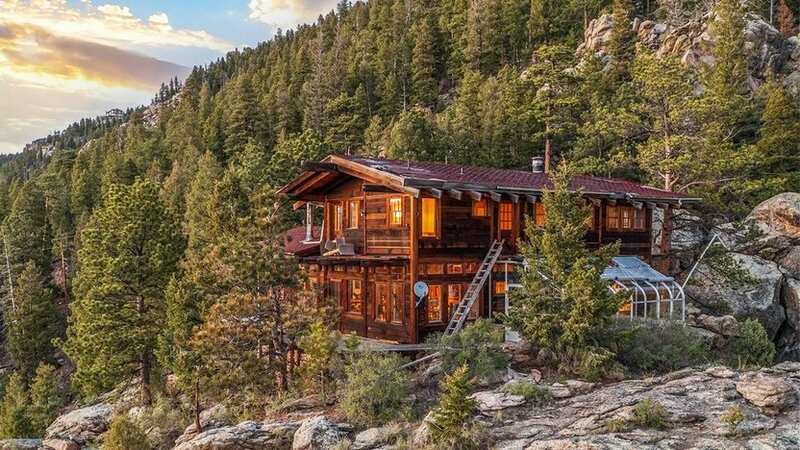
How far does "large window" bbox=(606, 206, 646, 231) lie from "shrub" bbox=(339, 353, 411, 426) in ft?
39.5

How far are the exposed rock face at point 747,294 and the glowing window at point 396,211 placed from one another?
1369 centimetres

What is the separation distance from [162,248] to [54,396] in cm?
1536

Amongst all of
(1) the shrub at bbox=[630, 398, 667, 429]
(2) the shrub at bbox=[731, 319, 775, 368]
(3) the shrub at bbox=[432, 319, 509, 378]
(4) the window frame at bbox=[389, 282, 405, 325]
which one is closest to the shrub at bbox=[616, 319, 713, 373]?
(2) the shrub at bbox=[731, 319, 775, 368]

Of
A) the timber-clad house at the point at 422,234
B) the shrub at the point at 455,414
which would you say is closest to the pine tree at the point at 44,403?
the timber-clad house at the point at 422,234

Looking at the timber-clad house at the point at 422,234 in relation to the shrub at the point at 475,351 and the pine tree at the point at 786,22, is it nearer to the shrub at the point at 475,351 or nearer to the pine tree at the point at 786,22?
the shrub at the point at 475,351

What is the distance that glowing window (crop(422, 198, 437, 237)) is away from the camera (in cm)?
1869

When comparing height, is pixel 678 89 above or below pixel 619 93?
below

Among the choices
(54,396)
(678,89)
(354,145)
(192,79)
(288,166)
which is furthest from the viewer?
(192,79)

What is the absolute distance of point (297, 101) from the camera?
7012 centimetres

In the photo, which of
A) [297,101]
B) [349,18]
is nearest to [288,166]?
[297,101]

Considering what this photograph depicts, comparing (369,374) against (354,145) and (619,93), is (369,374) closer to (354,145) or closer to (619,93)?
(619,93)

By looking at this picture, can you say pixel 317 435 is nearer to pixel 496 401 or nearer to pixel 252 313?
pixel 496 401

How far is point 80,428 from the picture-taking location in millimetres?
23359

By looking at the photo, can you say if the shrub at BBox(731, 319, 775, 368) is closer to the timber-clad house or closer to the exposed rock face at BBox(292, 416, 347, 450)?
the timber-clad house
